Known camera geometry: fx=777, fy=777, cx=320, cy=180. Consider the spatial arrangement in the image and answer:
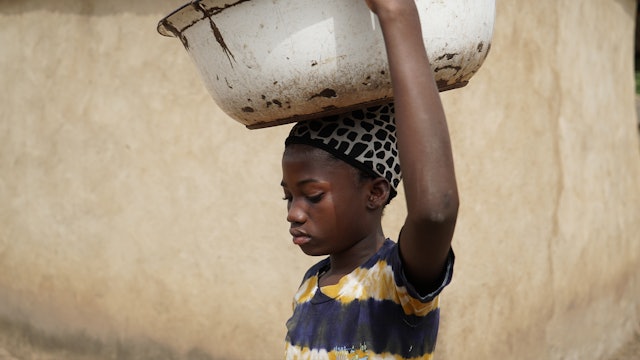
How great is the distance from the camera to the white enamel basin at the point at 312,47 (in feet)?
4.76

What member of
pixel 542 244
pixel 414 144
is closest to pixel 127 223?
pixel 542 244

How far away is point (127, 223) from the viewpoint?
183 inches

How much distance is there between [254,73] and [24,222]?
3950 millimetres

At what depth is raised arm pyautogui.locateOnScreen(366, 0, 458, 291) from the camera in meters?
1.30

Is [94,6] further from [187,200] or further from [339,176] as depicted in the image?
[339,176]

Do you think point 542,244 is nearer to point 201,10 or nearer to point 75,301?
point 75,301

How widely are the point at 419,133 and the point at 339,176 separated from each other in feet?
1.44

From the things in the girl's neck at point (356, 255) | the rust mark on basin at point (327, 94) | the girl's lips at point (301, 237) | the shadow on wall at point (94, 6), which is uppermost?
the shadow on wall at point (94, 6)

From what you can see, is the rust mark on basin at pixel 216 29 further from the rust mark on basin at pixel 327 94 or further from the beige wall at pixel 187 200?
the beige wall at pixel 187 200

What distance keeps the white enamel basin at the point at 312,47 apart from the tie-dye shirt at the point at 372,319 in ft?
1.15

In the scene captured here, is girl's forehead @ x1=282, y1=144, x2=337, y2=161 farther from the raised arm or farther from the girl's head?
the raised arm

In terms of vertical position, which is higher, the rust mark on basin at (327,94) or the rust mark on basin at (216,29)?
the rust mark on basin at (216,29)

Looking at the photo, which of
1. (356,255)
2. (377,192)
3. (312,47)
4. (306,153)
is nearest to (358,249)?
(356,255)

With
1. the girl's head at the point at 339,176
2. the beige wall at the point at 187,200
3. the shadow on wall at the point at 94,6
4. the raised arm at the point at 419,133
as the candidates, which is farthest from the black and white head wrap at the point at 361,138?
the shadow on wall at the point at 94,6
